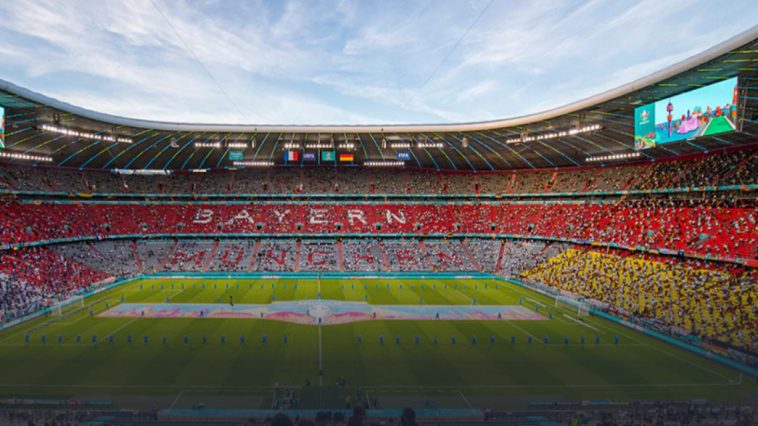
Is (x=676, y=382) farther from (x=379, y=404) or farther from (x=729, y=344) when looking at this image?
(x=379, y=404)

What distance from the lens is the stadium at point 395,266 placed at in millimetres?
17094

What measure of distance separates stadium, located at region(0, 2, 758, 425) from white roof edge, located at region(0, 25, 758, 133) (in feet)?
0.52

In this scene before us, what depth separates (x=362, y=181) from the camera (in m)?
62.8

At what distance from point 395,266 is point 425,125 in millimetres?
18252

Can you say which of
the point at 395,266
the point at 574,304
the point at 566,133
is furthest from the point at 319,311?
the point at 566,133

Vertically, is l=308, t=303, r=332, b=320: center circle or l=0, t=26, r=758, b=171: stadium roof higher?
l=0, t=26, r=758, b=171: stadium roof

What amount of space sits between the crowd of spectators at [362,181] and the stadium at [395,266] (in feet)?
1.03

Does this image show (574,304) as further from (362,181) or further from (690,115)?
(362,181)

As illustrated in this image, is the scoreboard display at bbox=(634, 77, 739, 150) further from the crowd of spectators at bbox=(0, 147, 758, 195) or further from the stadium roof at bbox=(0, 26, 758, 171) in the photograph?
the crowd of spectators at bbox=(0, 147, 758, 195)

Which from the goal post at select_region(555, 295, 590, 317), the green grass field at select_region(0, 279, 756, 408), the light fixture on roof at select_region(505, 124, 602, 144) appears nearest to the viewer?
the green grass field at select_region(0, 279, 756, 408)

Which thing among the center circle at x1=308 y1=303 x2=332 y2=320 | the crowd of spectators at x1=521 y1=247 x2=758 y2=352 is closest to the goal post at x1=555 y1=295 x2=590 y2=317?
the crowd of spectators at x1=521 y1=247 x2=758 y2=352

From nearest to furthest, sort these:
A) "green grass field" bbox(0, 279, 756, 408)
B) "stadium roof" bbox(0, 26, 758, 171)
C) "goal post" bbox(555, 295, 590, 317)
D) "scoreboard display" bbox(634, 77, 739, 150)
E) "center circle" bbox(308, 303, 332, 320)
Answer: "green grass field" bbox(0, 279, 756, 408), "scoreboard display" bbox(634, 77, 739, 150), "stadium roof" bbox(0, 26, 758, 171), "center circle" bbox(308, 303, 332, 320), "goal post" bbox(555, 295, 590, 317)

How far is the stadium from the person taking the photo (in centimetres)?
1709

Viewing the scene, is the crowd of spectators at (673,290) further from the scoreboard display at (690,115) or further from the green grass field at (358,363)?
the scoreboard display at (690,115)
